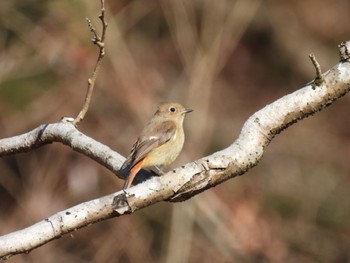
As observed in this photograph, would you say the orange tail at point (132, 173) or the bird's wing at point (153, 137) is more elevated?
the bird's wing at point (153, 137)

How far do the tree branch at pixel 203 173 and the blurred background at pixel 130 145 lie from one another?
15.6ft

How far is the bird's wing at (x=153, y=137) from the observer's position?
5.42m

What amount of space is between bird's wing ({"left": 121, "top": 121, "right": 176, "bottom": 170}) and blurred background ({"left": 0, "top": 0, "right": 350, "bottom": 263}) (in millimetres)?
3039

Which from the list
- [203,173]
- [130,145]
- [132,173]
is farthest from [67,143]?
[130,145]

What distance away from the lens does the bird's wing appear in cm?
542

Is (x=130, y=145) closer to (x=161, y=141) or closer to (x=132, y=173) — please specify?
(x=161, y=141)

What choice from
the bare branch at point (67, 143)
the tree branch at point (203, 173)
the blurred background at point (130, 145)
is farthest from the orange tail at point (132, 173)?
the blurred background at point (130, 145)

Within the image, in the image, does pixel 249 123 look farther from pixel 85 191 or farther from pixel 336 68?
pixel 85 191

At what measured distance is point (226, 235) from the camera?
9547 millimetres

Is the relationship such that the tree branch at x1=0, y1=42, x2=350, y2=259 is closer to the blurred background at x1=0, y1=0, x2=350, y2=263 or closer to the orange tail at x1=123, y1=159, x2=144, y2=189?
the orange tail at x1=123, y1=159, x2=144, y2=189

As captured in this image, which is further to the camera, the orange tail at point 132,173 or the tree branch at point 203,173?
the orange tail at point 132,173

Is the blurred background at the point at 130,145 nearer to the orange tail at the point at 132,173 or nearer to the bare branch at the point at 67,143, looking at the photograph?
the orange tail at the point at 132,173

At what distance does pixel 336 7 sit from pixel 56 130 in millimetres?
10014

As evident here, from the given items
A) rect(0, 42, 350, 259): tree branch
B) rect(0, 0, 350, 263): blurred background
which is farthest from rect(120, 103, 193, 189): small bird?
rect(0, 0, 350, 263): blurred background
